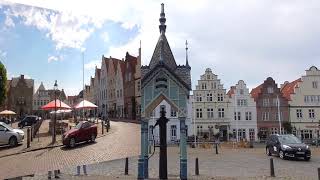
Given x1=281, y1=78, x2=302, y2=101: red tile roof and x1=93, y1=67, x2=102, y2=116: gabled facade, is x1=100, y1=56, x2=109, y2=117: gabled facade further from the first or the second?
x1=281, y1=78, x2=302, y2=101: red tile roof

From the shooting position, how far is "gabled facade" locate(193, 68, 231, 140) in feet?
184

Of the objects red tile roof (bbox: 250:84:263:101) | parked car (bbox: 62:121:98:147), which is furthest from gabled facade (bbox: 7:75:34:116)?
red tile roof (bbox: 250:84:263:101)

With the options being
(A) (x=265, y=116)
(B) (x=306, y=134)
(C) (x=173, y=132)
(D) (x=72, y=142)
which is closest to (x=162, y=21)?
(D) (x=72, y=142)

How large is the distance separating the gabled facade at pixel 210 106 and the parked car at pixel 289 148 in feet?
88.0

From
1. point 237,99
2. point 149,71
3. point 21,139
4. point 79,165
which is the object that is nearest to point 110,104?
point 149,71

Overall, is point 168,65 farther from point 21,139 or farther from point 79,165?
point 21,139

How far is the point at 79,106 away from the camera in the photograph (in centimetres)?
1684

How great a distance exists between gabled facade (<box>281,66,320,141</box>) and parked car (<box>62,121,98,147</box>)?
4190cm

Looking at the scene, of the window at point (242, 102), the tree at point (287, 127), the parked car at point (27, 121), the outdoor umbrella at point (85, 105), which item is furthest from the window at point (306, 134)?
the outdoor umbrella at point (85, 105)

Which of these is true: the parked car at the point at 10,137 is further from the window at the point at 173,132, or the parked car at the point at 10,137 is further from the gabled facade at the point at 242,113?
the gabled facade at the point at 242,113

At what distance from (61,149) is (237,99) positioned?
140ft

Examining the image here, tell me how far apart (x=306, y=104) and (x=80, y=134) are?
45125 millimetres

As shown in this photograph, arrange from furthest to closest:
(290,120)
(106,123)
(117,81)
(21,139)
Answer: (290,120) → (21,139) → (106,123) → (117,81)

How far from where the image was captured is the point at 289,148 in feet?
87.7
